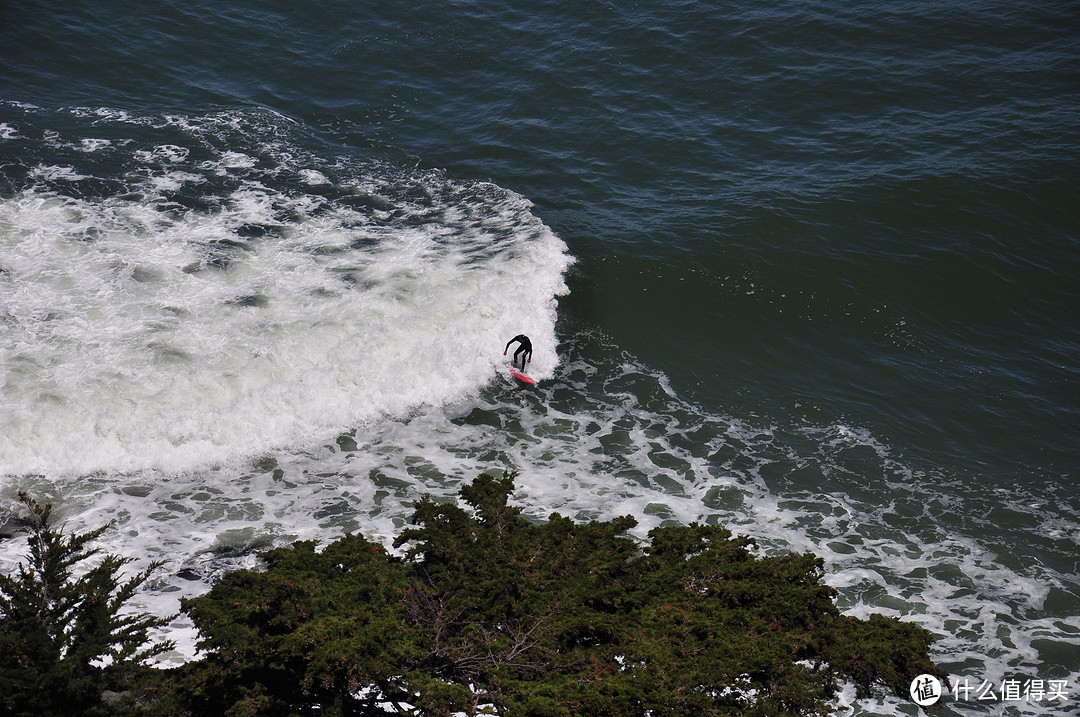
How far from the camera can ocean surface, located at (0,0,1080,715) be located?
16.7 m

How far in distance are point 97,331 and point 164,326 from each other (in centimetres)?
151

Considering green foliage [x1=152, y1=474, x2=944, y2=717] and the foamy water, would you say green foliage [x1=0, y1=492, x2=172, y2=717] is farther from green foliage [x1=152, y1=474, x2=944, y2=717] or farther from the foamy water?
the foamy water

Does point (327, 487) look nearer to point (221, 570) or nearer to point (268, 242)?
point (221, 570)

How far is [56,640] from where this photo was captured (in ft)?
32.5

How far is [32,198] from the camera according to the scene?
24.6 m

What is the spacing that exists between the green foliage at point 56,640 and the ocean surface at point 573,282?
3.48 m

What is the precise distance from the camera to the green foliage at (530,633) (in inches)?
389

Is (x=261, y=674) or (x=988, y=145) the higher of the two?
(x=988, y=145)

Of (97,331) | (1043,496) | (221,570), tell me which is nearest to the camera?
(221,570)

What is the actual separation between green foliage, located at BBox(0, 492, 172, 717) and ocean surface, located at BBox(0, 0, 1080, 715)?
3.48 meters

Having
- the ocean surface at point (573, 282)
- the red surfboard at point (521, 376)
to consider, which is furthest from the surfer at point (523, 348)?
the ocean surface at point (573, 282)

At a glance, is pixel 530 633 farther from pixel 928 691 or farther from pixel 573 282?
pixel 573 282

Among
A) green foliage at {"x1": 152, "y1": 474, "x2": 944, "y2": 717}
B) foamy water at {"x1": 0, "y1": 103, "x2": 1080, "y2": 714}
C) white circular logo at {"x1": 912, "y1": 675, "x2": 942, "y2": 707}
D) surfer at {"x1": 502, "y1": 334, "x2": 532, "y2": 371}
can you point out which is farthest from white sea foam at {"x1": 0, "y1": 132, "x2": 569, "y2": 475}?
white circular logo at {"x1": 912, "y1": 675, "x2": 942, "y2": 707}

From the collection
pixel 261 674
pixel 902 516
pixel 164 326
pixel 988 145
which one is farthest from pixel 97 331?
pixel 988 145
